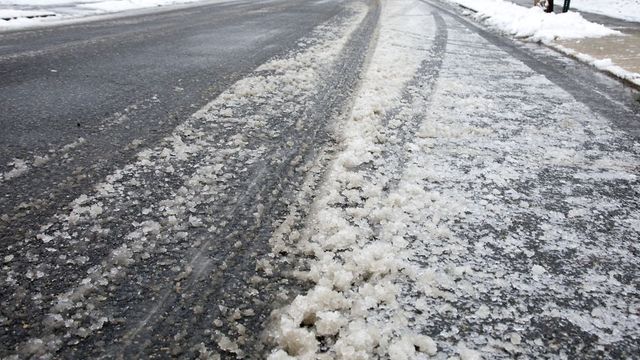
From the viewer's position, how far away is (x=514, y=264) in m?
1.58

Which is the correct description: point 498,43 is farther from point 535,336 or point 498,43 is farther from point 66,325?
point 66,325

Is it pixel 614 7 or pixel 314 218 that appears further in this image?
pixel 614 7

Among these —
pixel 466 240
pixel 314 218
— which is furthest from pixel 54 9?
pixel 466 240

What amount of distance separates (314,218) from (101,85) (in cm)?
277

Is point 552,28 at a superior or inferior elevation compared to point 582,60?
superior

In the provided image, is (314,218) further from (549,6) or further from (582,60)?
(549,6)

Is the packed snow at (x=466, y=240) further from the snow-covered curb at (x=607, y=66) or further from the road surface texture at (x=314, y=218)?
the snow-covered curb at (x=607, y=66)

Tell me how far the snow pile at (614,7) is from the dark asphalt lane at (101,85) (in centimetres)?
900

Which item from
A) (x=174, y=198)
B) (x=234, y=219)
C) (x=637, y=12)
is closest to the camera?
(x=234, y=219)

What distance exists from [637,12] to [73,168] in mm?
14187

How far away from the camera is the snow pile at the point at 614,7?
1069cm

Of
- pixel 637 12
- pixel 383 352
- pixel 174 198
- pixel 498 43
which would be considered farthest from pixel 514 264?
pixel 637 12

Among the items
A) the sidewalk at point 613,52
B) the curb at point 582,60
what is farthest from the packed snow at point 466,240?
the sidewalk at point 613,52

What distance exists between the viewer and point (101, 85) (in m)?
3.64
